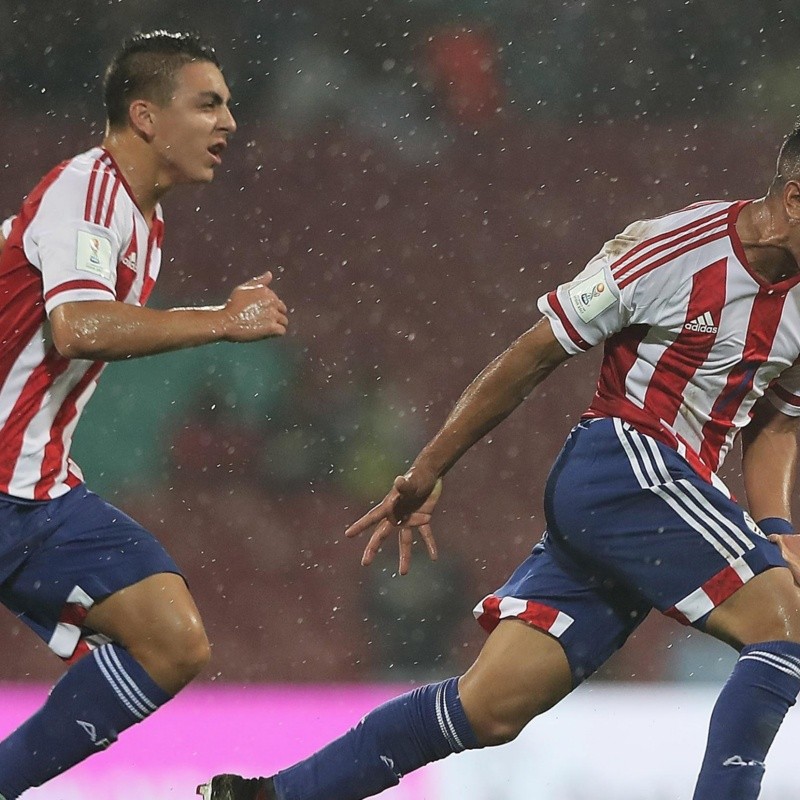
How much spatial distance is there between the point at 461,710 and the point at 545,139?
18.5ft

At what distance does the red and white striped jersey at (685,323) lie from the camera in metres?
2.77

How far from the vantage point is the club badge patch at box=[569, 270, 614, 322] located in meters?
2.77

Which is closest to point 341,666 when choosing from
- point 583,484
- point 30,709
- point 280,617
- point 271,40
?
point 280,617

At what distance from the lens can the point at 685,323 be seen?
2.79 m

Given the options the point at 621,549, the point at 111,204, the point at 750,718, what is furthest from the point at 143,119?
the point at 750,718

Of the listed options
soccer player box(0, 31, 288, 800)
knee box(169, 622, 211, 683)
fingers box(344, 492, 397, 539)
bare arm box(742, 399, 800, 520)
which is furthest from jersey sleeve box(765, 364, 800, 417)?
knee box(169, 622, 211, 683)

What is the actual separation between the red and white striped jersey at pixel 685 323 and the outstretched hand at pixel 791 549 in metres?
0.18

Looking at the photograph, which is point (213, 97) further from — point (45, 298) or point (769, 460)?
point (769, 460)

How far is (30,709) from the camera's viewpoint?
15.3 ft

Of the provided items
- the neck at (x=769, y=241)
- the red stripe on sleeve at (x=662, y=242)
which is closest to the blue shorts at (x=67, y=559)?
the red stripe on sleeve at (x=662, y=242)

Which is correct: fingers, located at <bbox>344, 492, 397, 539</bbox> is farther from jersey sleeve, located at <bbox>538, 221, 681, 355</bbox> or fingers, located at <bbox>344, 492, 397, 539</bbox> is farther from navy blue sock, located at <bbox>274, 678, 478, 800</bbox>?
jersey sleeve, located at <bbox>538, 221, 681, 355</bbox>

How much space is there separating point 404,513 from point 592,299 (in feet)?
1.87

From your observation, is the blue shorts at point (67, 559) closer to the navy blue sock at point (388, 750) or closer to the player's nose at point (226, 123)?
the navy blue sock at point (388, 750)

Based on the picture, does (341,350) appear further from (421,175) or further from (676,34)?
(676,34)
